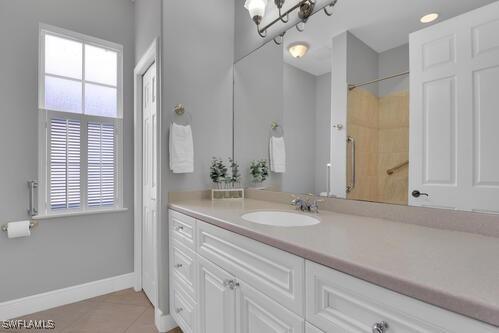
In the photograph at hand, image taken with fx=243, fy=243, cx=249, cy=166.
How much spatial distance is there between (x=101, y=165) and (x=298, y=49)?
1.98 metres

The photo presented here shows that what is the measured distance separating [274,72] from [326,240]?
140 centimetres

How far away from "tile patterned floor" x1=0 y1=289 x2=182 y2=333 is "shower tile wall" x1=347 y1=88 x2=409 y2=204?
5.46ft

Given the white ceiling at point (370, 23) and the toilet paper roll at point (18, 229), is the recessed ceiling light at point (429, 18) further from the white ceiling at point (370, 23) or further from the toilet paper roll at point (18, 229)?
the toilet paper roll at point (18, 229)

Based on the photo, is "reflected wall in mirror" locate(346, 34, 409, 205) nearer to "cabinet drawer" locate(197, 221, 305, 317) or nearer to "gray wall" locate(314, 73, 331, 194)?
"gray wall" locate(314, 73, 331, 194)

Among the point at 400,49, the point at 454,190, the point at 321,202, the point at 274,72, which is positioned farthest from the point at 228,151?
the point at 454,190

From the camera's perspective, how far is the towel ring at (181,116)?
181 cm

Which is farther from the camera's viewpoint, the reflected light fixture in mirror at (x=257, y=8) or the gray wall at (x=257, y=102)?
the gray wall at (x=257, y=102)

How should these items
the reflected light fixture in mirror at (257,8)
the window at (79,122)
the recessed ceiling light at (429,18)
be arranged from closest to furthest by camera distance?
the recessed ceiling light at (429,18), the reflected light fixture in mirror at (257,8), the window at (79,122)

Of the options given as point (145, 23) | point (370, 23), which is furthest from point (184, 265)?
point (145, 23)

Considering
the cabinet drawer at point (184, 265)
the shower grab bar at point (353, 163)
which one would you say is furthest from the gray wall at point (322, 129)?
the cabinet drawer at point (184, 265)

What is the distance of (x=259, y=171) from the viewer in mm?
1977

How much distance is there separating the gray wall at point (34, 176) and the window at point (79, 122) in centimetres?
8

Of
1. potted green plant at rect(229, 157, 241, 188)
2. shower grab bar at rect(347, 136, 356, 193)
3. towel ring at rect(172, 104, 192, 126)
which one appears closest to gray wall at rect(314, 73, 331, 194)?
shower grab bar at rect(347, 136, 356, 193)

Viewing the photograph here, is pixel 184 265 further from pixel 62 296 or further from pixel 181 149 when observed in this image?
pixel 62 296
